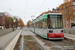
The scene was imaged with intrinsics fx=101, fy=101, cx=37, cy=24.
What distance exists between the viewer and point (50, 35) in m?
10.9

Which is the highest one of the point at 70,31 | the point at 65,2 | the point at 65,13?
the point at 65,2

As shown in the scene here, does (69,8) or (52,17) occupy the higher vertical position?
(69,8)

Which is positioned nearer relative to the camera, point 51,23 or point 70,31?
point 51,23

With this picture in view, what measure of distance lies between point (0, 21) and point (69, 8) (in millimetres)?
61297

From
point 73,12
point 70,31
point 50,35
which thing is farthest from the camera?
point 73,12

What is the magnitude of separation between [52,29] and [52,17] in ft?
4.44

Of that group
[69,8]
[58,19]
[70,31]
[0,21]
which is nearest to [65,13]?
[69,8]

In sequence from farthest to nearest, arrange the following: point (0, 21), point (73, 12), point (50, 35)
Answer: point (0, 21), point (73, 12), point (50, 35)

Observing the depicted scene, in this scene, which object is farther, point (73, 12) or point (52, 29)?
point (73, 12)

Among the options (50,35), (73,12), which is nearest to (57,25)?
(50,35)

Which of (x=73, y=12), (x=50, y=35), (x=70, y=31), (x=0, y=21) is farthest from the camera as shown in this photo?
(x=0, y=21)

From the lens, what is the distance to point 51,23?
36.6ft

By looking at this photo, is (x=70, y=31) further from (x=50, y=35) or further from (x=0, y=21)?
(x=0, y=21)

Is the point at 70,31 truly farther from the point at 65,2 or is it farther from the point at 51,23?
the point at 51,23
